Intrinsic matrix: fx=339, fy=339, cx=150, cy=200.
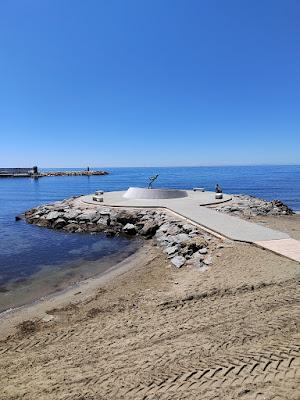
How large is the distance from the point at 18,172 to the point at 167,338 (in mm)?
110748

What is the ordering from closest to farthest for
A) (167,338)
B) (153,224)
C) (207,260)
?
(167,338) → (207,260) → (153,224)

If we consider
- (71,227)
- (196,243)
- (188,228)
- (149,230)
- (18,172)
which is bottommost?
(71,227)

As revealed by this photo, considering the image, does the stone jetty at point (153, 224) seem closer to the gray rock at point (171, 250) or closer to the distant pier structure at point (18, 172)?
the gray rock at point (171, 250)

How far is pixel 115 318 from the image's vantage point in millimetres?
7777

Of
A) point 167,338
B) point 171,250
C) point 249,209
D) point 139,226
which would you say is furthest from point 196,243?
point 249,209

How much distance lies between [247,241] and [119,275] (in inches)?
183

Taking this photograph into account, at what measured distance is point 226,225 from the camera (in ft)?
49.1

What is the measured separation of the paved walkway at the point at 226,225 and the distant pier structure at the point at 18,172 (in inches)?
3338

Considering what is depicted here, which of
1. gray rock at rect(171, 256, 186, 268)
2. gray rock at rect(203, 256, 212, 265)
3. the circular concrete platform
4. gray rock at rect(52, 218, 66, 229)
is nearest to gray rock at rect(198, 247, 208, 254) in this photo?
gray rock at rect(203, 256, 212, 265)

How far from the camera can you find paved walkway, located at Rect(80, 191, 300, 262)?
37.0 feet

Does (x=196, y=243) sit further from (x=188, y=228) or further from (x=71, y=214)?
(x=71, y=214)

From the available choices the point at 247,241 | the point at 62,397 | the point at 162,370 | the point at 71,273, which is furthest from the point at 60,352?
the point at 247,241

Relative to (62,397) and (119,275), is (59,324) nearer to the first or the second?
(62,397)

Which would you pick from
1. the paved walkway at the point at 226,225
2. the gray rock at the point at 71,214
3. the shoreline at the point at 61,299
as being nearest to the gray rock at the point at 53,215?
the gray rock at the point at 71,214
